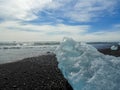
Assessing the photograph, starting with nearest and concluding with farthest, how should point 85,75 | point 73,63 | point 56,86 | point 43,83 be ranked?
point 85,75 < point 73,63 < point 56,86 < point 43,83

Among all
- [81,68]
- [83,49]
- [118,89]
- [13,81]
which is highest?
[83,49]

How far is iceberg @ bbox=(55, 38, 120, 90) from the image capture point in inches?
271

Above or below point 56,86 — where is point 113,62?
above

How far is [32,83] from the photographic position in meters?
11.3

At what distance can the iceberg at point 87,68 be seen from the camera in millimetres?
6879

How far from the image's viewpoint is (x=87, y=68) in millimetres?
7746

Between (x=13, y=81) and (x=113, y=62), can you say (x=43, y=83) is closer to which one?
(x=13, y=81)

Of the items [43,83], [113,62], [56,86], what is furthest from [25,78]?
[113,62]

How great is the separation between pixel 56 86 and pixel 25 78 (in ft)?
9.70

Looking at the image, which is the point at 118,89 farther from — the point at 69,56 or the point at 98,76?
the point at 69,56

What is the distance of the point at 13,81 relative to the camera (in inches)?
472

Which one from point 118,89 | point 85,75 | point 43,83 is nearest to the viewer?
point 118,89

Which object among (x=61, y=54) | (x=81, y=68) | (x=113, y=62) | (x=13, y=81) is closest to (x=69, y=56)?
(x=61, y=54)

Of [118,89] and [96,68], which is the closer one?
[118,89]
